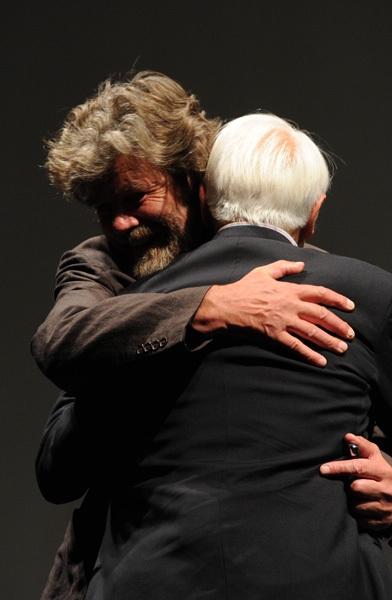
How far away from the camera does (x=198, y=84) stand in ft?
10.5

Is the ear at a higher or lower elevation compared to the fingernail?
higher

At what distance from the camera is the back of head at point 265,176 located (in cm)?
A: 161

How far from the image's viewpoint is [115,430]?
64.8 inches

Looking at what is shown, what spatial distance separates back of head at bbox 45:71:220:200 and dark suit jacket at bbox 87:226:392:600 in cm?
41

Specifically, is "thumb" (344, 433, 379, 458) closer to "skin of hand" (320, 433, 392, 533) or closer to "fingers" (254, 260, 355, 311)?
"skin of hand" (320, 433, 392, 533)

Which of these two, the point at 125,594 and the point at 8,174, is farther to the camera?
the point at 8,174

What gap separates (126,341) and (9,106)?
1.96 m

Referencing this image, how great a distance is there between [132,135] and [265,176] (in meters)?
0.42

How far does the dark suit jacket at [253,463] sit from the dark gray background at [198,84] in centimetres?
164

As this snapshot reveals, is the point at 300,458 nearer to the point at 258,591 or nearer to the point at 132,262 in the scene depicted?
the point at 258,591

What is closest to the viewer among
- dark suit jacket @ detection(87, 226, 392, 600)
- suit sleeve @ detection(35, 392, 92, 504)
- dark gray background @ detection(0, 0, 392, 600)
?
dark suit jacket @ detection(87, 226, 392, 600)

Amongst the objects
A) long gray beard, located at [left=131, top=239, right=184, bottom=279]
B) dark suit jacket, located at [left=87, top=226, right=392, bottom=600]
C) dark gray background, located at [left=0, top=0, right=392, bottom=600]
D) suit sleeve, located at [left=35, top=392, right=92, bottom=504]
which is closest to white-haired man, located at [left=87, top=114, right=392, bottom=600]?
dark suit jacket, located at [left=87, top=226, right=392, bottom=600]

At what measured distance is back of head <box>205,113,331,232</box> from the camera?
5.27 feet

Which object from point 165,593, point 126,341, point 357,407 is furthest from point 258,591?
point 126,341
